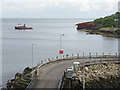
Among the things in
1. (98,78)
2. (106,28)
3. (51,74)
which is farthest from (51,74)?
(106,28)

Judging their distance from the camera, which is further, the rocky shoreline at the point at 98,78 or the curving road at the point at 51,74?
the rocky shoreline at the point at 98,78

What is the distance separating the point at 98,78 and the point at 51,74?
16.0 ft

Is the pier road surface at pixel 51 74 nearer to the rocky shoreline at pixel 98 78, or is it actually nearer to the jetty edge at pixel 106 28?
the rocky shoreline at pixel 98 78

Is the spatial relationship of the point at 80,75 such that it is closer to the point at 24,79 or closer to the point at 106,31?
the point at 24,79

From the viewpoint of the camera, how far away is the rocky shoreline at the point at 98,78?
929 inches

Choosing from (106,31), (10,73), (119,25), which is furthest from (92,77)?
(119,25)

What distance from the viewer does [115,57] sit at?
3288cm

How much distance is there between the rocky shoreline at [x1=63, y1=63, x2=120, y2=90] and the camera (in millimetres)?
23587

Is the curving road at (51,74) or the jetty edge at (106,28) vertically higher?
the jetty edge at (106,28)

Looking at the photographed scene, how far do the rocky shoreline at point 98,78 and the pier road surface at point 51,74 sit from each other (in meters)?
1.17

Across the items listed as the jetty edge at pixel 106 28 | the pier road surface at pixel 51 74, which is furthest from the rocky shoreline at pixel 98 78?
the jetty edge at pixel 106 28

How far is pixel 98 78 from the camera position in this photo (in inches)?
990

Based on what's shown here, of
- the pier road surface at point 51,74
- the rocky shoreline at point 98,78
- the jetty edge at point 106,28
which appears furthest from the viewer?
the jetty edge at point 106,28

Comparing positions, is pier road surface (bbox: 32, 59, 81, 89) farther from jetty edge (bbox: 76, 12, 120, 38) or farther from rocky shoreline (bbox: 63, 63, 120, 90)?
jetty edge (bbox: 76, 12, 120, 38)
